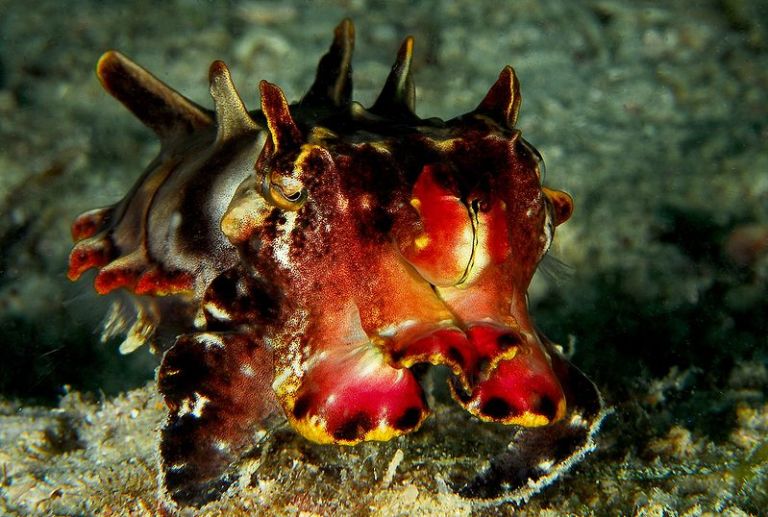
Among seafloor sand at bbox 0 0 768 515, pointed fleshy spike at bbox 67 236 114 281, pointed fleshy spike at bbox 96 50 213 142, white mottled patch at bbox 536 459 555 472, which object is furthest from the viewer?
seafloor sand at bbox 0 0 768 515

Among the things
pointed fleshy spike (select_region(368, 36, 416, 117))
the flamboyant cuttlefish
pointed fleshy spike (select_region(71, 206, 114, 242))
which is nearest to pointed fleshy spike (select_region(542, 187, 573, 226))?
the flamboyant cuttlefish

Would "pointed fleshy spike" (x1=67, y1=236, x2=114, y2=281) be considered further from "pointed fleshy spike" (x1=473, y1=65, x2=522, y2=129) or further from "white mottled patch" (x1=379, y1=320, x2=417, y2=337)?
"pointed fleshy spike" (x1=473, y1=65, x2=522, y2=129)

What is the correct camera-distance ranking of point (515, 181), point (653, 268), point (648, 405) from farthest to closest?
point (653, 268)
point (648, 405)
point (515, 181)

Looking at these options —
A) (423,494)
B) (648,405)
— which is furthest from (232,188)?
(648,405)

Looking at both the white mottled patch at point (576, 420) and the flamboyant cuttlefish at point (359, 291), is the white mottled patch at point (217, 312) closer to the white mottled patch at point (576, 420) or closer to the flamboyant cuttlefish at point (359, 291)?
the flamboyant cuttlefish at point (359, 291)

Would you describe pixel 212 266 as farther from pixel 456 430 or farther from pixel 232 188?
pixel 456 430

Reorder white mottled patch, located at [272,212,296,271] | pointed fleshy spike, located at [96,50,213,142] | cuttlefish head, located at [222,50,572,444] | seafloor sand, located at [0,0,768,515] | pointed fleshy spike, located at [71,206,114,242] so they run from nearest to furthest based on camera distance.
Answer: cuttlefish head, located at [222,50,572,444], white mottled patch, located at [272,212,296,271], pointed fleshy spike, located at [96,50,213,142], pointed fleshy spike, located at [71,206,114,242], seafloor sand, located at [0,0,768,515]
